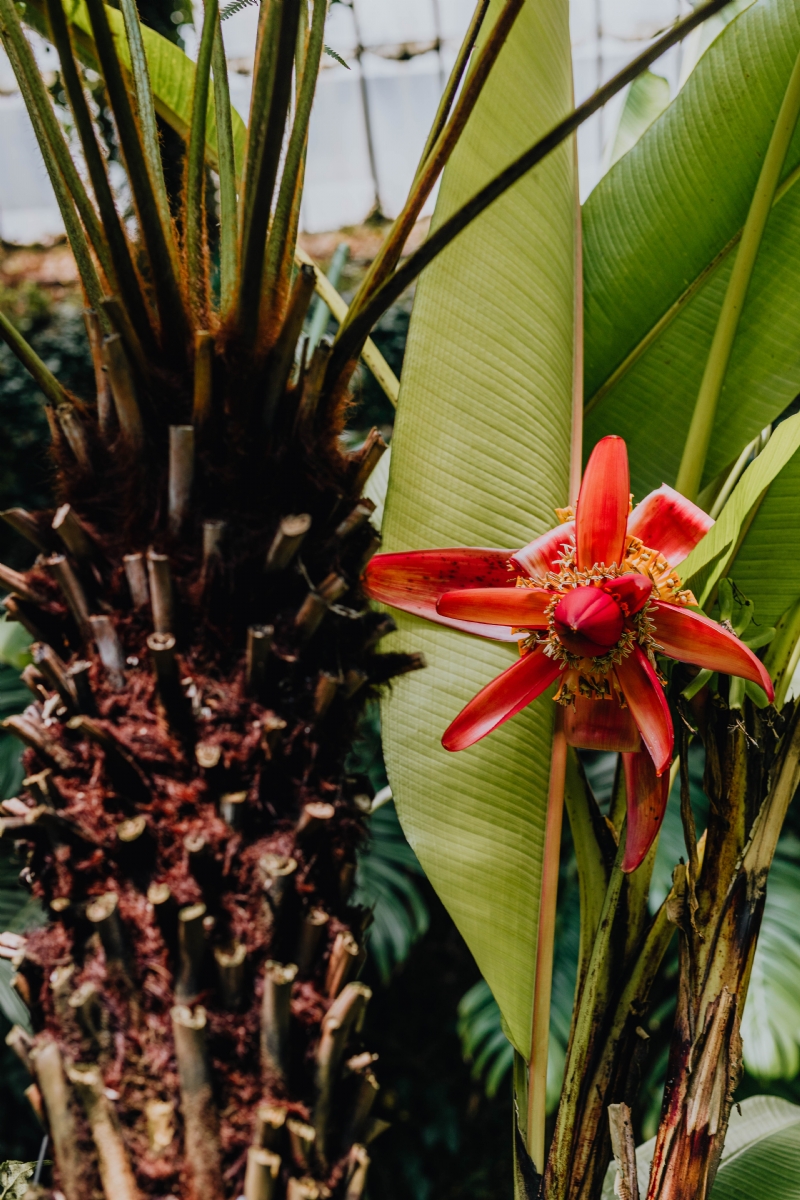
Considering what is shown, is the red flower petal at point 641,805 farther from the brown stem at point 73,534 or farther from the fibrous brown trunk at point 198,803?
the brown stem at point 73,534

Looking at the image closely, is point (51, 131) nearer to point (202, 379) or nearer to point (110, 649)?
point (202, 379)

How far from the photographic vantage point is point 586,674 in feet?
1.65

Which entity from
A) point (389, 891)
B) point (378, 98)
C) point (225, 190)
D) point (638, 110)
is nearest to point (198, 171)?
point (225, 190)

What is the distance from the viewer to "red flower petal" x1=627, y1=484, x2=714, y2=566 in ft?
1.77

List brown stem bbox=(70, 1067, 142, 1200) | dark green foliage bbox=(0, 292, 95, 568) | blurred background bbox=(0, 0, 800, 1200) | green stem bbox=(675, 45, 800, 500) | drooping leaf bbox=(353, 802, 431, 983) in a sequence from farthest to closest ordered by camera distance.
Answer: dark green foliage bbox=(0, 292, 95, 568), drooping leaf bbox=(353, 802, 431, 983), blurred background bbox=(0, 0, 800, 1200), green stem bbox=(675, 45, 800, 500), brown stem bbox=(70, 1067, 142, 1200)

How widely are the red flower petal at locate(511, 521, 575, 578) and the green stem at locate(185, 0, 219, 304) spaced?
10.5 inches

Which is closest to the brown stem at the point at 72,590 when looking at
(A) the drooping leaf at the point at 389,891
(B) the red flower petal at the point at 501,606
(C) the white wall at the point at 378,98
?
(B) the red flower petal at the point at 501,606

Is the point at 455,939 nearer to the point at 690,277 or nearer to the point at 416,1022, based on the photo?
the point at 416,1022

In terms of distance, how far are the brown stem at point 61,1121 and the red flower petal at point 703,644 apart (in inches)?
15.4

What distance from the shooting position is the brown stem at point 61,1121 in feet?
1.26

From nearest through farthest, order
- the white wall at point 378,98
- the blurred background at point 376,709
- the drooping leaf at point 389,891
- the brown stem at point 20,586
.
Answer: the brown stem at point 20,586, the blurred background at point 376,709, the drooping leaf at point 389,891, the white wall at point 378,98

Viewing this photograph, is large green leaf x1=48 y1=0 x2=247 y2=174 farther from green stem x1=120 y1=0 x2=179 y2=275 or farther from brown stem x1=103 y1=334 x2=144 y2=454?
brown stem x1=103 y1=334 x2=144 y2=454

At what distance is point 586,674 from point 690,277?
382 millimetres

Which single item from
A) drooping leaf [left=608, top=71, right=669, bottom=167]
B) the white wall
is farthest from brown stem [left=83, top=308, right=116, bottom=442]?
the white wall
